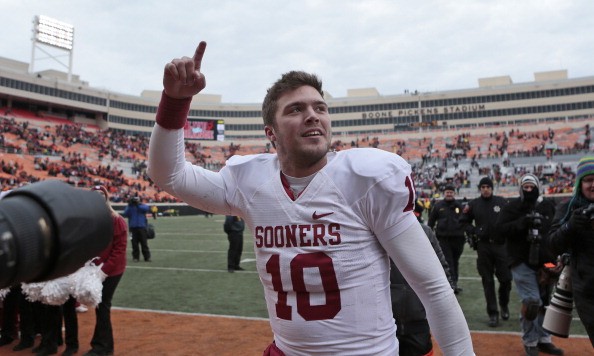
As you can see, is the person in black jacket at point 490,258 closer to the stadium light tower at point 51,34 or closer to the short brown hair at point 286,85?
the short brown hair at point 286,85

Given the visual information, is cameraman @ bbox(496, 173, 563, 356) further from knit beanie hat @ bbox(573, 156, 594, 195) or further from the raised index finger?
the raised index finger

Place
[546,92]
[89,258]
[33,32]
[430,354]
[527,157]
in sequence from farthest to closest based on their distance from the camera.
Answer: [546,92] → [33,32] → [527,157] → [430,354] → [89,258]

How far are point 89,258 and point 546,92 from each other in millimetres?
73972

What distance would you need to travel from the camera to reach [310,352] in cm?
192

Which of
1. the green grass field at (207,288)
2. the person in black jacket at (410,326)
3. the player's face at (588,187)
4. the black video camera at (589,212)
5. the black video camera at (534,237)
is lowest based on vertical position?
the green grass field at (207,288)

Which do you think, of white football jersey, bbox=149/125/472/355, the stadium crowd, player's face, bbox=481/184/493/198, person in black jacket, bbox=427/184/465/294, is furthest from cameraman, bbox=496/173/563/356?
the stadium crowd

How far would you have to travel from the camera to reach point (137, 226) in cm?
1250

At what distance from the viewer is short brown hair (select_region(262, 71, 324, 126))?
2.15 meters

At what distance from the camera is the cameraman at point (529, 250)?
5.12 metres

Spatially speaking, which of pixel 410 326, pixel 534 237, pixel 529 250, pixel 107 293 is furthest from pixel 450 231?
pixel 107 293

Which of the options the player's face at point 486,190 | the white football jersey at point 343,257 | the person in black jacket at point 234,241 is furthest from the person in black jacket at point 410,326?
the person in black jacket at point 234,241

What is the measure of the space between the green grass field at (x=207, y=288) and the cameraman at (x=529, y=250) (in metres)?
0.94

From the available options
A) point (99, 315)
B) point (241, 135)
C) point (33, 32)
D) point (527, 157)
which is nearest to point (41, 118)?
point (33, 32)

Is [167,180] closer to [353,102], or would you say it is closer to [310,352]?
[310,352]
